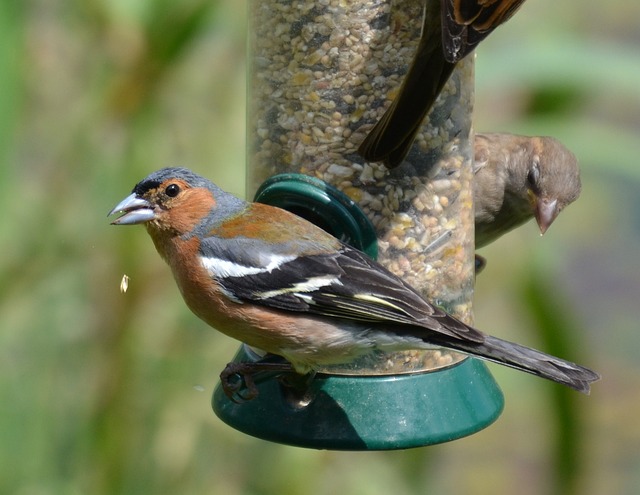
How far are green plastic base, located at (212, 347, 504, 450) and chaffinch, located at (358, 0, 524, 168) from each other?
31.3 inches

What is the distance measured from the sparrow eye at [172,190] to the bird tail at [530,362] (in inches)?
43.5

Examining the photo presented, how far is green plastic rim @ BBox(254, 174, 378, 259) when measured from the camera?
4.13m

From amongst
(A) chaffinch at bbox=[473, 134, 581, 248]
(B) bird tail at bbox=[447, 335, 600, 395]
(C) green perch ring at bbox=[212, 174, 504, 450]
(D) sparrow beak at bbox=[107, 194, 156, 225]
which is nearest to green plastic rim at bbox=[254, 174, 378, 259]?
(C) green perch ring at bbox=[212, 174, 504, 450]

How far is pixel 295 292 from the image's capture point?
3869mm

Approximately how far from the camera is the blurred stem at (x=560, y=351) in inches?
182

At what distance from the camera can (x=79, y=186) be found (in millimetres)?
4801

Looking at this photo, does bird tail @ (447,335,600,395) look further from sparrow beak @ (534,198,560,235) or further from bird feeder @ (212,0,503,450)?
sparrow beak @ (534,198,560,235)

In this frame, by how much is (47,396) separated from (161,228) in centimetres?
120

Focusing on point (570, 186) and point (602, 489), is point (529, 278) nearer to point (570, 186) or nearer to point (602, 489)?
point (570, 186)

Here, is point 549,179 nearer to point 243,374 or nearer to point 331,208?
point 331,208

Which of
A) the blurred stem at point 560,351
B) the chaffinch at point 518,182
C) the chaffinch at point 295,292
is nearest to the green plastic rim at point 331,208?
the chaffinch at point 295,292

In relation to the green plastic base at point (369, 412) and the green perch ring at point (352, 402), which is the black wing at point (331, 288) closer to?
the green perch ring at point (352, 402)

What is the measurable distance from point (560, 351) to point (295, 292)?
129 cm

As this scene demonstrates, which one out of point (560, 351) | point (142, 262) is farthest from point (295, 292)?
point (560, 351)
